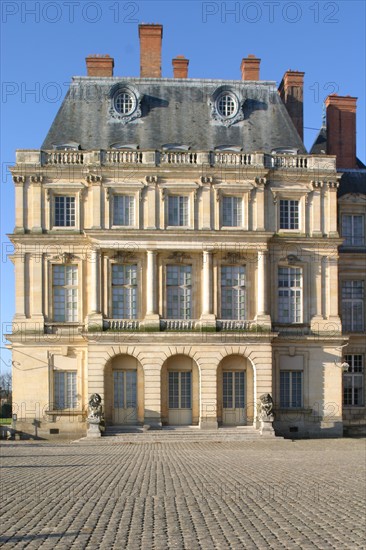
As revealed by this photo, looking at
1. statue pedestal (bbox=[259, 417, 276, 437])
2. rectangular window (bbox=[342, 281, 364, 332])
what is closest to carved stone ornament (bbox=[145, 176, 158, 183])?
rectangular window (bbox=[342, 281, 364, 332])

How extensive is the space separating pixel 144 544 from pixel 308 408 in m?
28.3

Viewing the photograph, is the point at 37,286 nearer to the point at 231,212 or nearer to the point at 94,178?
the point at 94,178

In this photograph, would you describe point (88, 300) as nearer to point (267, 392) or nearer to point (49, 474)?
point (267, 392)

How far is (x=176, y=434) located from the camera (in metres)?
37.4

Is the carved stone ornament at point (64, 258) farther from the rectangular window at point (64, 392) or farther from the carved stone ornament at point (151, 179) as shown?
the rectangular window at point (64, 392)

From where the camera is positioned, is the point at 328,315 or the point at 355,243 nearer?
the point at 328,315

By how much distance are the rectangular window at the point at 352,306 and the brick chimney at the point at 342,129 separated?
7.09 m

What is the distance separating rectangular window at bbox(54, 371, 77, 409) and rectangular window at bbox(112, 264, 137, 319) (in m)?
3.68

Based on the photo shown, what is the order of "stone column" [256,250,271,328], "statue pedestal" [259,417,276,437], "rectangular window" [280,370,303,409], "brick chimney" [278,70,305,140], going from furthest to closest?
"brick chimney" [278,70,305,140] < "rectangular window" [280,370,303,409] < "stone column" [256,250,271,328] < "statue pedestal" [259,417,276,437]

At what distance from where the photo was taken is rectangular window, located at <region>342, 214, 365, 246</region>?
4428cm

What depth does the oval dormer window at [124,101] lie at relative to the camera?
139ft

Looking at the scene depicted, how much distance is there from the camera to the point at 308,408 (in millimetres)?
40406

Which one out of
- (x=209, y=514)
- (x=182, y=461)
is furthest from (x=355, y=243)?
(x=209, y=514)

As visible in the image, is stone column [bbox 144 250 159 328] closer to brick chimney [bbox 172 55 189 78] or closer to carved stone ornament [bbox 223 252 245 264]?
carved stone ornament [bbox 223 252 245 264]
